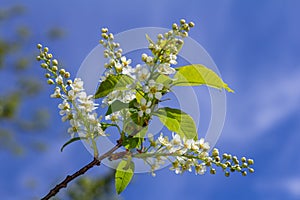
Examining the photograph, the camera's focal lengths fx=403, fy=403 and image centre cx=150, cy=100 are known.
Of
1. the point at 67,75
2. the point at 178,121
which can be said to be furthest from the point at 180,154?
the point at 67,75

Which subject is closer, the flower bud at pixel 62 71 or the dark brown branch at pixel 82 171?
the dark brown branch at pixel 82 171

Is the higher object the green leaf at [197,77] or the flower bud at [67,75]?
the flower bud at [67,75]

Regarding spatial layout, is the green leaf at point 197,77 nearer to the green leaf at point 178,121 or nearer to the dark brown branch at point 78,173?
the green leaf at point 178,121

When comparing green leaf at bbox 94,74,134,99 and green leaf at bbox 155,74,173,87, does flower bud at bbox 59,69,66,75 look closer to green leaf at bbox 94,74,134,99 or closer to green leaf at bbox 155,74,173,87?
green leaf at bbox 94,74,134,99

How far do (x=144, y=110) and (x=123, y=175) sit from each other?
175 millimetres

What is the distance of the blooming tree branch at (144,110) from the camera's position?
0.79 meters

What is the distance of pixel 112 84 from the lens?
0.84 m

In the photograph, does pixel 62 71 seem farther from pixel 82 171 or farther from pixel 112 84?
pixel 82 171

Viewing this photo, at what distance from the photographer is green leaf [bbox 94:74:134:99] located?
83 cm


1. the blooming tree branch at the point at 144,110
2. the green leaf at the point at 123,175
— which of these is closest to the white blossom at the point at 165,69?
the blooming tree branch at the point at 144,110

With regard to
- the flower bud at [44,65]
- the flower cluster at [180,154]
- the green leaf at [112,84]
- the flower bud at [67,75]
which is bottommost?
the flower cluster at [180,154]
